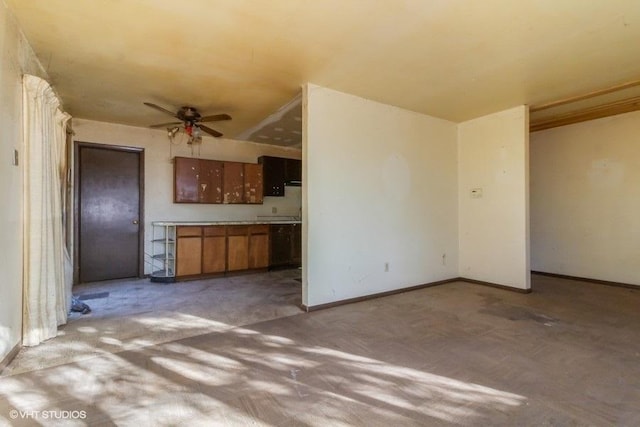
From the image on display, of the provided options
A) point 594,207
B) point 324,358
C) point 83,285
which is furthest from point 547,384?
point 83,285

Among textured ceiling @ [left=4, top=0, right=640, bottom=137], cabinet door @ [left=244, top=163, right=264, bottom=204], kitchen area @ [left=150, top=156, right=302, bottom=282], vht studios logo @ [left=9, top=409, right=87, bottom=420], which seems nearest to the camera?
vht studios logo @ [left=9, top=409, right=87, bottom=420]

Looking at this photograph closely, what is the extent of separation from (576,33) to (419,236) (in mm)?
2932

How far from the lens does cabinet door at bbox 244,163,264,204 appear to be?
20.6ft

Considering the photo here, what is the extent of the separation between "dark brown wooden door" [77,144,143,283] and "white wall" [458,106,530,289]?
571 centimetres

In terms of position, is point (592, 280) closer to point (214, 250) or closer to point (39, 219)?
point (214, 250)

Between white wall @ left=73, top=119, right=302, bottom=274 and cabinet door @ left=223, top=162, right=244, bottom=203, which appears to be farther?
cabinet door @ left=223, top=162, right=244, bottom=203

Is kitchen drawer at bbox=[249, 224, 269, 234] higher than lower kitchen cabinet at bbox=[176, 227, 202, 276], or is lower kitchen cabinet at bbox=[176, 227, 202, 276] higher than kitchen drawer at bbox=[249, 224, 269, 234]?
kitchen drawer at bbox=[249, 224, 269, 234]

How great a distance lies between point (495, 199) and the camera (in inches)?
190

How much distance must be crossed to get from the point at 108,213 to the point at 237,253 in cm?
227

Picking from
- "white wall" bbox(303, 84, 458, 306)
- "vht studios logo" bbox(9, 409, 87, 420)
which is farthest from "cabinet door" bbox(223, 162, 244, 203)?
"vht studios logo" bbox(9, 409, 87, 420)

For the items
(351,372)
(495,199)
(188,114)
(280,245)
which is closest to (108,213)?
(188,114)

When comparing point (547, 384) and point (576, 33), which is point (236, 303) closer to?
point (547, 384)

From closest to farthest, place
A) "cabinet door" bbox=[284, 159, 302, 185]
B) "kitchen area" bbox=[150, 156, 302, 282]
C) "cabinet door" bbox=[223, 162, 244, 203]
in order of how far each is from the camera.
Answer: "kitchen area" bbox=[150, 156, 302, 282]
"cabinet door" bbox=[223, 162, 244, 203]
"cabinet door" bbox=[284, 159, 302, 185]

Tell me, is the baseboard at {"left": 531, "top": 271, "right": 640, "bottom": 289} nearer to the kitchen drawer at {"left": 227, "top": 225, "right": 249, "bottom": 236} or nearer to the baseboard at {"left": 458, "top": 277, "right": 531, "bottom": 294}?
the baseboard at {"left": 458, "top": 277, "right": 531, "bottom": 294}
